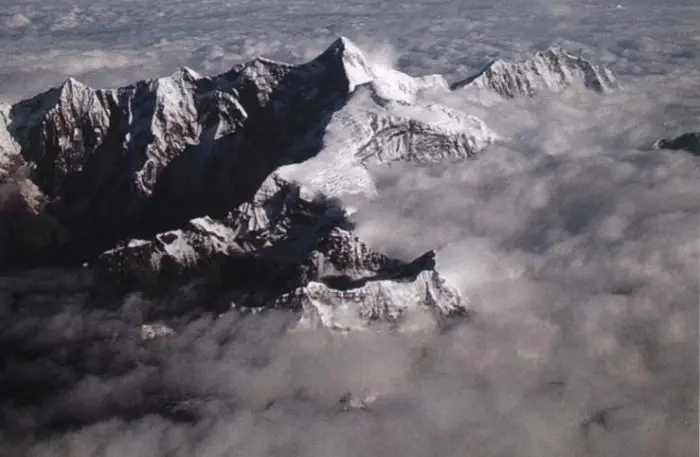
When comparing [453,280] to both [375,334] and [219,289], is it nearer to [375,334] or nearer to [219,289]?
[375,334]

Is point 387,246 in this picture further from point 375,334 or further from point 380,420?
point 380,420

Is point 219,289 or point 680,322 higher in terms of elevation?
point 680,322

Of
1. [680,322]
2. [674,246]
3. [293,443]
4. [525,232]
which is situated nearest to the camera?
[293,443]

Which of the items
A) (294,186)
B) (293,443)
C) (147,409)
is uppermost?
(294,186)

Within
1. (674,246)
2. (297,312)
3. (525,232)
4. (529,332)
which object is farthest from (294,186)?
(674,246)

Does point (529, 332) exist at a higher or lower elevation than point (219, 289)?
higher

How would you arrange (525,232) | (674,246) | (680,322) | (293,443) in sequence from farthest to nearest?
(525,232), (674,246), (680,322), (293,443)

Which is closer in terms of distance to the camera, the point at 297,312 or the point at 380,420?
the point at 380,420

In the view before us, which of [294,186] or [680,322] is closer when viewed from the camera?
[680,322]

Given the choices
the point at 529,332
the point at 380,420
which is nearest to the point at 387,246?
the point at 529,332
